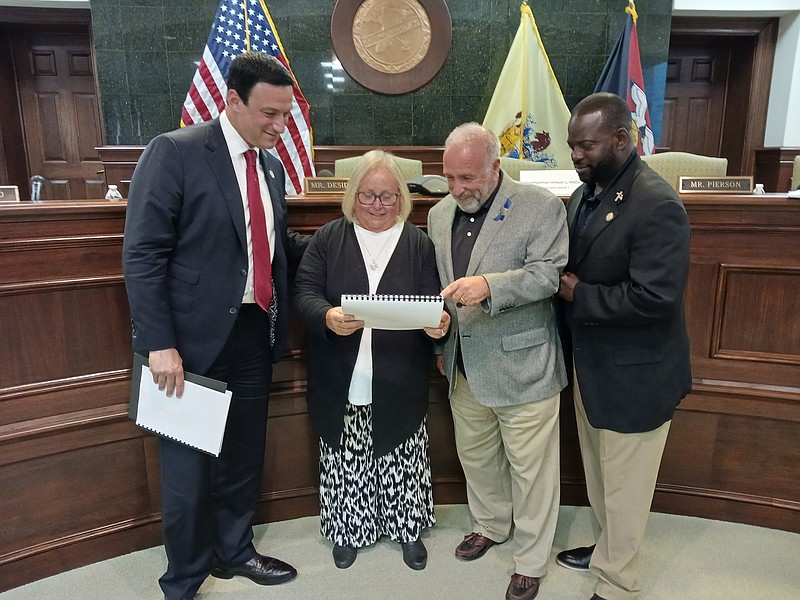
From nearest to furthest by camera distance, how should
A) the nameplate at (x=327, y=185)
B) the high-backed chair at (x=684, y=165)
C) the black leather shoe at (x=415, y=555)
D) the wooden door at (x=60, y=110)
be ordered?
the black leather shoe at (x=415, y=555), the nameplate at (x=327, y=185), the high-backed chair at (x=684, y=165), the wooden door at (x=60, y=110)

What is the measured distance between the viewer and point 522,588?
1736mm

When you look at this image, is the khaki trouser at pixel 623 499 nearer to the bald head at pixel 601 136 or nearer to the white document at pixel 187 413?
the bald head at pixel 601 136

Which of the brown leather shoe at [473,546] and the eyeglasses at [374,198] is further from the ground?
the eyeglasses at [374,198]

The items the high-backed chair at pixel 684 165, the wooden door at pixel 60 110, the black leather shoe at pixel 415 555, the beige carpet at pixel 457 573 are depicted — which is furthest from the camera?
the wooden door at pixel 60 110

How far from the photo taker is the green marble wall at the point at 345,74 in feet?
13.1

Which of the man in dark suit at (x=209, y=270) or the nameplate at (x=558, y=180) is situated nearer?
the man in dark suit at (x=209, y=270)

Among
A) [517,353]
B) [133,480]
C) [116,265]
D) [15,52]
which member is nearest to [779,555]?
[517,353]

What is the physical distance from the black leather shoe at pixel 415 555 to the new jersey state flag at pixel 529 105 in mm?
3122

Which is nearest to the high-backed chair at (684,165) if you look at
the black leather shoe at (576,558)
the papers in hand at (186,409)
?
the black leather shoe at (576,558)

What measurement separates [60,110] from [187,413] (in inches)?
179

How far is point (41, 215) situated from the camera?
5.36 feet

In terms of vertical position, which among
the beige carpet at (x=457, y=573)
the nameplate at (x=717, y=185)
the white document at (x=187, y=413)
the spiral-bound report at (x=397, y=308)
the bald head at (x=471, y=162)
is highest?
the bald head at (x=471, y=162)

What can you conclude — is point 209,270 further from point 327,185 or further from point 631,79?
point 631,79

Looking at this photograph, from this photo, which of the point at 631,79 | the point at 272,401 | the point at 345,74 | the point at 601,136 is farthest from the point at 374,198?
the point at 631,79
